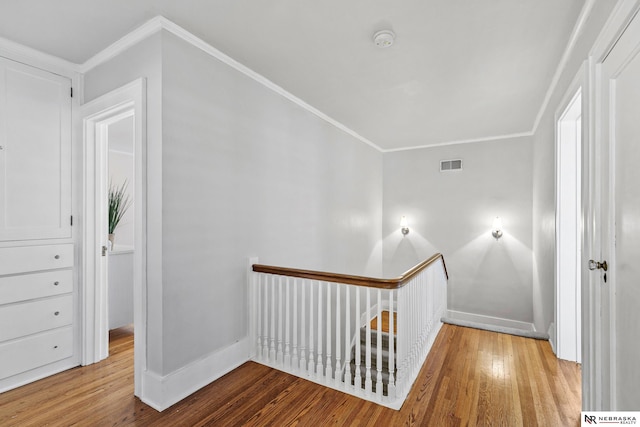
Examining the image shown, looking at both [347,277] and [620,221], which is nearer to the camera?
[620,221]

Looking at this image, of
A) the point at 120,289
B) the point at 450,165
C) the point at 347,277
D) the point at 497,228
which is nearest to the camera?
the point at 347,277

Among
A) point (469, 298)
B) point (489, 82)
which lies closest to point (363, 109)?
point (489, 82)

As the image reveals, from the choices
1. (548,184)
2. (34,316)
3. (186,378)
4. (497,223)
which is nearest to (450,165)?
(497,223)

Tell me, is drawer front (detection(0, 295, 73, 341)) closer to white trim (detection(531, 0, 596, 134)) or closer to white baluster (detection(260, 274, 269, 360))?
white baluster (detection(260, 274, 269, 360))

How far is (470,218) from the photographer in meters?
4.91

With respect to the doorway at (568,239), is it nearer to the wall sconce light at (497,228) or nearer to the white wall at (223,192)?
the wall sconce light at (497,228)

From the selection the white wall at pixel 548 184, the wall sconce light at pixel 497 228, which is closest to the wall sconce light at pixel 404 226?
the wall sconce light at pixel 497 228

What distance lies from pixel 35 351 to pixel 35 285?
1.63 feet

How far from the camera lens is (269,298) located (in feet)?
9.16

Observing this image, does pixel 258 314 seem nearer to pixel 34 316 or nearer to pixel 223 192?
pixel 223 192

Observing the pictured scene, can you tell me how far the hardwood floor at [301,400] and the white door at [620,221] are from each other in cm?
75

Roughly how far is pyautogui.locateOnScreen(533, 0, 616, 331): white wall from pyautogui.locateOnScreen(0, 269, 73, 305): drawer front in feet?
13.1

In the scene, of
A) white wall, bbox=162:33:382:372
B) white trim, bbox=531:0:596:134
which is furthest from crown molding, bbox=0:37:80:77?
white trim, bbox=531:0:596:134

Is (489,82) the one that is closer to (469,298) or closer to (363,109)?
(363,109)
